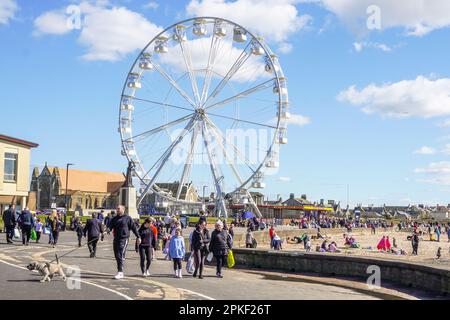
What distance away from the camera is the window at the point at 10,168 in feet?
123

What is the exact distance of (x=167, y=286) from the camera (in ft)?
42.1

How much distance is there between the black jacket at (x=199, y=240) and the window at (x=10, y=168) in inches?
997

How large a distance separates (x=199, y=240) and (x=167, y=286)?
2528 mm

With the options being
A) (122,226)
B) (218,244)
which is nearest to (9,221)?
(218,244)

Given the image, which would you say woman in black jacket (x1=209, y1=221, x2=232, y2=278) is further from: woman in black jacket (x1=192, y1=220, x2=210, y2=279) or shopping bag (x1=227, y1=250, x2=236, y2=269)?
shopping bag (x1=227, y1=250, x2=236, y2=269)

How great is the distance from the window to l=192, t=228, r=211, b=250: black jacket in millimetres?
25324

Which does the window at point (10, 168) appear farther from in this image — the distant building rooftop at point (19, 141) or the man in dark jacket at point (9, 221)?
A: the man in dark jacket at point (9, 221)

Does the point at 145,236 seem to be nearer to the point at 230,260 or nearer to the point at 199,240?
the point at 199,240

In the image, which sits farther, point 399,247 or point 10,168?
point 399,247

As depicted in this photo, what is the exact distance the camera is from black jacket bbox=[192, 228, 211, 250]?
15141 millimetres

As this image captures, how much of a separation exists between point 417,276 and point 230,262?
589 centimetres

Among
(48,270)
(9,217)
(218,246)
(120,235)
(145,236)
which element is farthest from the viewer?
(9,217)
